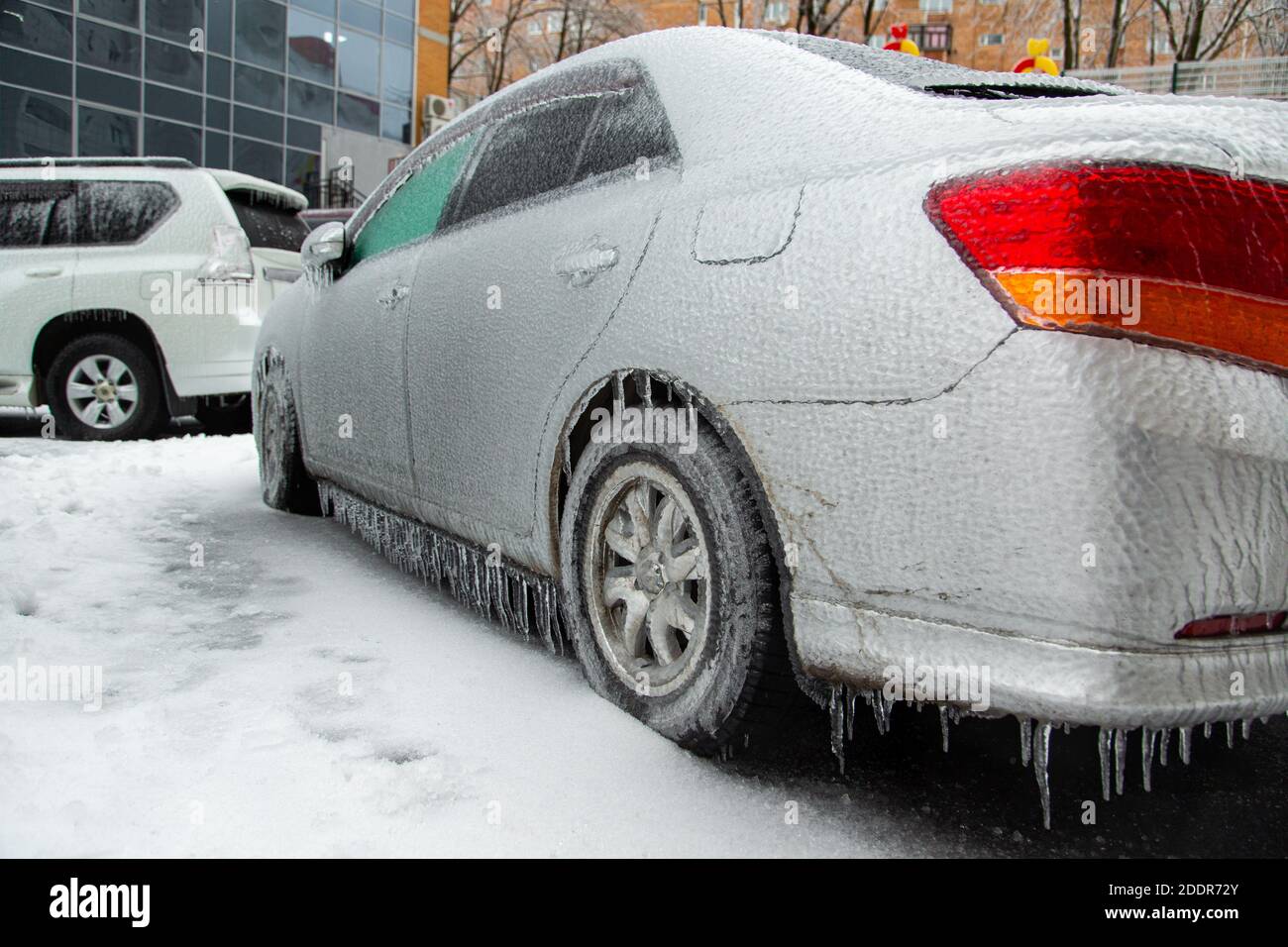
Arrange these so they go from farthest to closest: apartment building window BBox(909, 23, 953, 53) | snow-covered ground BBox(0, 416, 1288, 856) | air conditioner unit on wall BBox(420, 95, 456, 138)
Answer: apartment building window BBox(909, 23, 953, 53) < air conditioner unit on wall BBox(420, 95, 456, 138) < snow-covered ground BBox(0, 416, 1288, 856)

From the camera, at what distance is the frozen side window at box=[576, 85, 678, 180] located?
227cm

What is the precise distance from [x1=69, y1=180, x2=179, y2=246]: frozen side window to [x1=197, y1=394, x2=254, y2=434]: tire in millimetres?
1319

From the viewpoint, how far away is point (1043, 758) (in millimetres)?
1673

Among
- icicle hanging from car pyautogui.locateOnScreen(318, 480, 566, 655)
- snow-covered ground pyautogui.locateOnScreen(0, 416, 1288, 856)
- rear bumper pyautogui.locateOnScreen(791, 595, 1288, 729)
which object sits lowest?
snow-covered ground pyautogui.locateOnScreen(0, 416, 1288, 856)

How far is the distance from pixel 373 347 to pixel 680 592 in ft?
6.02

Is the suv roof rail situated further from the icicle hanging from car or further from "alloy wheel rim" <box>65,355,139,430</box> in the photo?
the icicle hanging from car

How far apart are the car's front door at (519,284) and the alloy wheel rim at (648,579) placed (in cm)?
29

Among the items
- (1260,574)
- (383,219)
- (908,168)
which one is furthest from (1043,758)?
(383,219)

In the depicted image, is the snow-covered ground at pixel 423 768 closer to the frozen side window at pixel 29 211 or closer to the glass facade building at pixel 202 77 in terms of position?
the frozen side window at pixel 29 211

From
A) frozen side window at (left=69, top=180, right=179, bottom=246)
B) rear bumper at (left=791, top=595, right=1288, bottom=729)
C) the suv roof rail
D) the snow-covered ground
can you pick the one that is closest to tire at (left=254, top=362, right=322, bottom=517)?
the snow-covered ground

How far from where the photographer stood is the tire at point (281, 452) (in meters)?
4.56

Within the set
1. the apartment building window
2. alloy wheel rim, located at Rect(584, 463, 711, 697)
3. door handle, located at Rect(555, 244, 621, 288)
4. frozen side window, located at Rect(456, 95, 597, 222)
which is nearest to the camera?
alloy wheel rim, located at Rect(584, 463, 711, 697)
